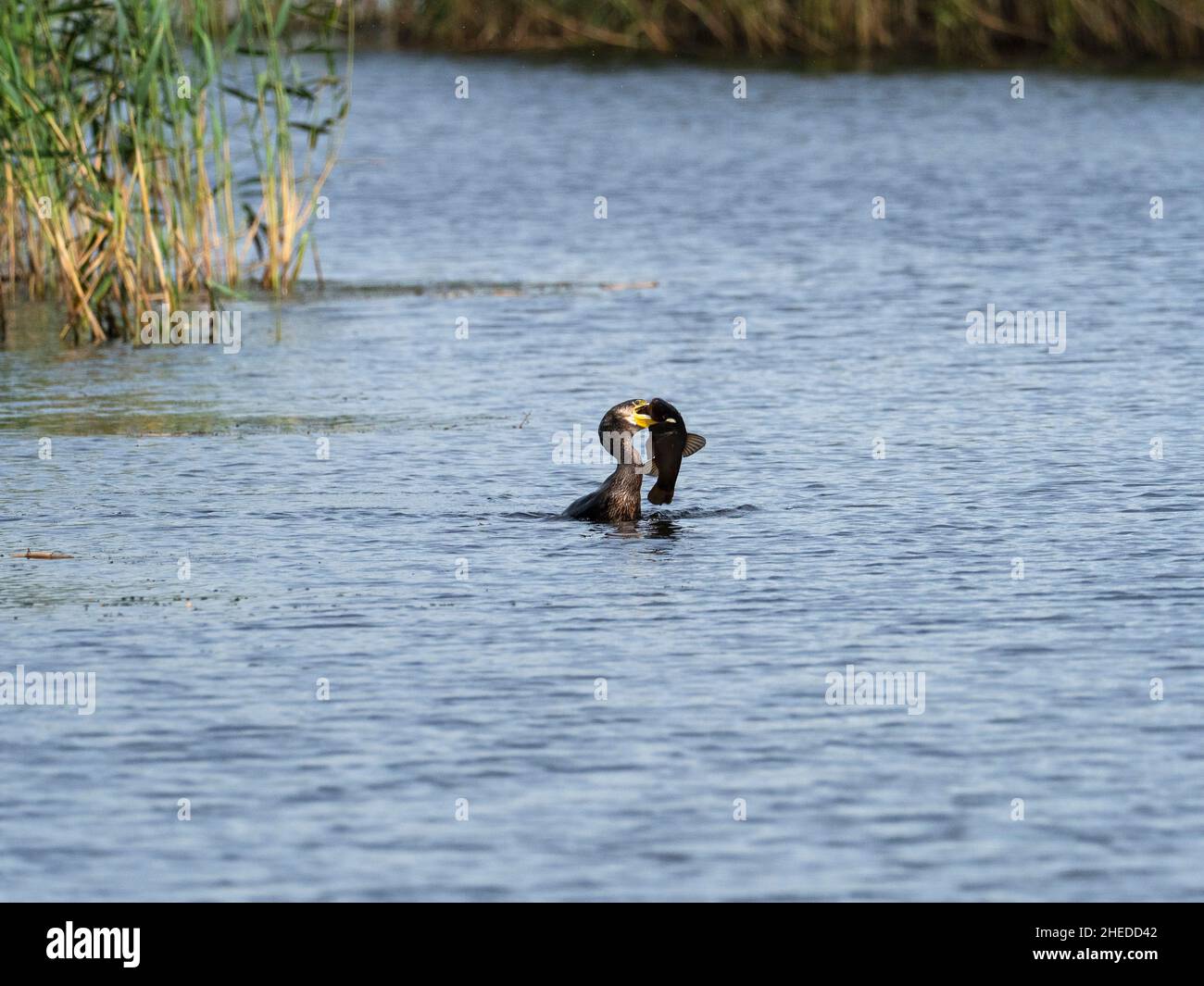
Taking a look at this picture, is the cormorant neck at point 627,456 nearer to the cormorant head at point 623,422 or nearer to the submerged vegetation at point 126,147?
the cormorant head at point 623,422

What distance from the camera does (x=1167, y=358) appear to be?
18.9 m

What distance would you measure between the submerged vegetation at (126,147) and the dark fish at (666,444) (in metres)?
5.94

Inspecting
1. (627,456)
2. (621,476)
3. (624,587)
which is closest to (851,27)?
(627,456)

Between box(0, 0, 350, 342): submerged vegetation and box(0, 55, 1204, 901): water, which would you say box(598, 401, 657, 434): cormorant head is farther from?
box(0, 0, 350, 342): submerged vegetation

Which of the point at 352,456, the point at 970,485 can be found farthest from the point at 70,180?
the point at 970,485

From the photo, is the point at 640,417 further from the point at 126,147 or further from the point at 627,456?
the point at 126,147

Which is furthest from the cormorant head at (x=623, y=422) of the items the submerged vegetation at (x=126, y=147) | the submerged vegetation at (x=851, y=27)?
the submerged vegetation at (x=851, y=27)

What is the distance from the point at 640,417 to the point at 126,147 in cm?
718

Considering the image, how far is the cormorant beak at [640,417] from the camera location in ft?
44.5

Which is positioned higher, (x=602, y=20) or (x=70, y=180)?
(x=602, y=20)

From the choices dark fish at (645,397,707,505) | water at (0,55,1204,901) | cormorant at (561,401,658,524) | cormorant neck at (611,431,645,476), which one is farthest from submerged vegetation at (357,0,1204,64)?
cormorant neck at (611,431,645,476)

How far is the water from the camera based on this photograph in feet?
27.5
